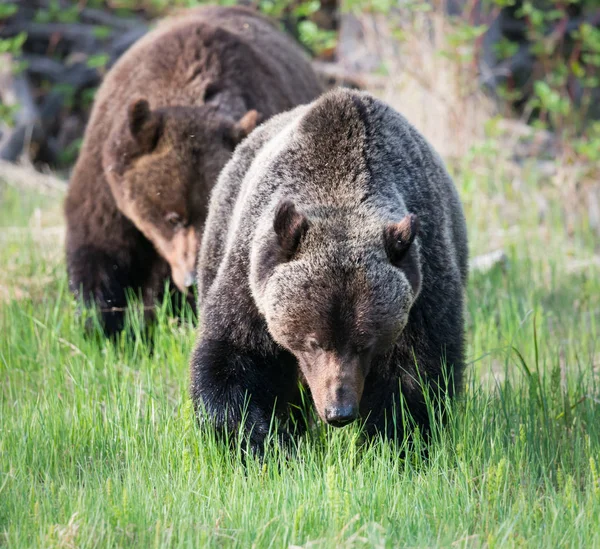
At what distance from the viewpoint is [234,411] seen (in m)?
4.91

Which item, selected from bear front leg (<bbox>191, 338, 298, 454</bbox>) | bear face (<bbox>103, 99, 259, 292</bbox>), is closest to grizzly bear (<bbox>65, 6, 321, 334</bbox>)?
bear face (<bbox>103, 99, 259, 292</bbox>)

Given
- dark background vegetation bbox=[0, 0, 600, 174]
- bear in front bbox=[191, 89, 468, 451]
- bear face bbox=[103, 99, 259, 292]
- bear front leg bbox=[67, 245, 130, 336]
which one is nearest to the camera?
bear in front bbox=[191, 89, 468, 451]

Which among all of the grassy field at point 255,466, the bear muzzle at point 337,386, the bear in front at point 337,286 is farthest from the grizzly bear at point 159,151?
A: the bear muzzle at point 337,386

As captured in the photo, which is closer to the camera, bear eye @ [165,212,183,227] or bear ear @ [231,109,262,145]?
bear ear @ [231,109,262,145]

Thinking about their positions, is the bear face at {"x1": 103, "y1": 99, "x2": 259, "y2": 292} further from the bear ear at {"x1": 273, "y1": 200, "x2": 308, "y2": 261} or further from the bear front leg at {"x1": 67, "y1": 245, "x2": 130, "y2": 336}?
the bear ear at {"x1": 273, "y1": 200, "x2": 308, "y2": 261}

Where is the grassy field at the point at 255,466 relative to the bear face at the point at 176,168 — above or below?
below

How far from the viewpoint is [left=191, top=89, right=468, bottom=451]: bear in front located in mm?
4398

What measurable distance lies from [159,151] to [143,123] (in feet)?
0.81

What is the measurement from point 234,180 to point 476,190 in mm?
6007

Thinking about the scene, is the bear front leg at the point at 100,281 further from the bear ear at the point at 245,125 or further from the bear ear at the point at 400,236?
the bear ear at the point at 400,236

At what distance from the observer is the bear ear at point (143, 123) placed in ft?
22.6

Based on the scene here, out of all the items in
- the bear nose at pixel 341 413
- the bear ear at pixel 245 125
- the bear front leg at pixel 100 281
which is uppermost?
the bear ear at pixel 245 125

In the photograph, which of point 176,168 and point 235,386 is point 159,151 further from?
point 235,386

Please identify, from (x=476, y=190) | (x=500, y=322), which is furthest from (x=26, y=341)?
(x=476, y=190)
